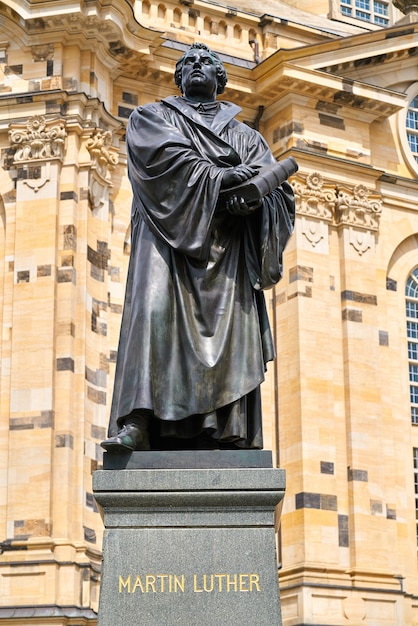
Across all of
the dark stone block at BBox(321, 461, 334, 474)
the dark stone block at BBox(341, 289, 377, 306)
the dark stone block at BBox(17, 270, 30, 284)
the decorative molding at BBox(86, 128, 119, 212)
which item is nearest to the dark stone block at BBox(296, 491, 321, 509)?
the dark stone block at BBox(321, 461, 334, 474)

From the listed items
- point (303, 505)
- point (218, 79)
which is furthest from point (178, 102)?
point (303, 505)

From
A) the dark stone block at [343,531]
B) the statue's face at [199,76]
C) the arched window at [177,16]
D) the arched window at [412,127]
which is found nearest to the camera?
the statue's face at [199,76]

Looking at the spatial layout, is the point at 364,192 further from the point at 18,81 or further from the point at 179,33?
the point at 18,81

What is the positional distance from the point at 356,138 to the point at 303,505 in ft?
29.7

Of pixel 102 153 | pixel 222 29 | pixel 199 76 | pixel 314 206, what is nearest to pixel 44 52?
pixel 102 153

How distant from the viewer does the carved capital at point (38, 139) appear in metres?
26.9

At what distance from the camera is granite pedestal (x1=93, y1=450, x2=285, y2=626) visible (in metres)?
7.36

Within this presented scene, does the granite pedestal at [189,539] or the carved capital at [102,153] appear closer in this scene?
the granite pedestal at [189,539]

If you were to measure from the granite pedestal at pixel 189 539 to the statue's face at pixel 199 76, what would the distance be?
2548 millimetres

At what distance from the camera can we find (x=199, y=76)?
348 inches

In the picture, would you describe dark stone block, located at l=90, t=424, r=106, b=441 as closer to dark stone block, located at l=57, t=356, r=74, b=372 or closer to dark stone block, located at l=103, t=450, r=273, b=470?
dark stone block, located at l=57, t=356, r=74, b=372

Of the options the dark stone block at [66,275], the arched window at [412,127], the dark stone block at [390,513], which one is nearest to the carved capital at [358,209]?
the arched window at [412,127]

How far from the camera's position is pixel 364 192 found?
30.7 metres

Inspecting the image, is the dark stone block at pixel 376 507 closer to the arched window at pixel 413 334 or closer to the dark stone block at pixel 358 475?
the dark stone block at pixel 358 475
